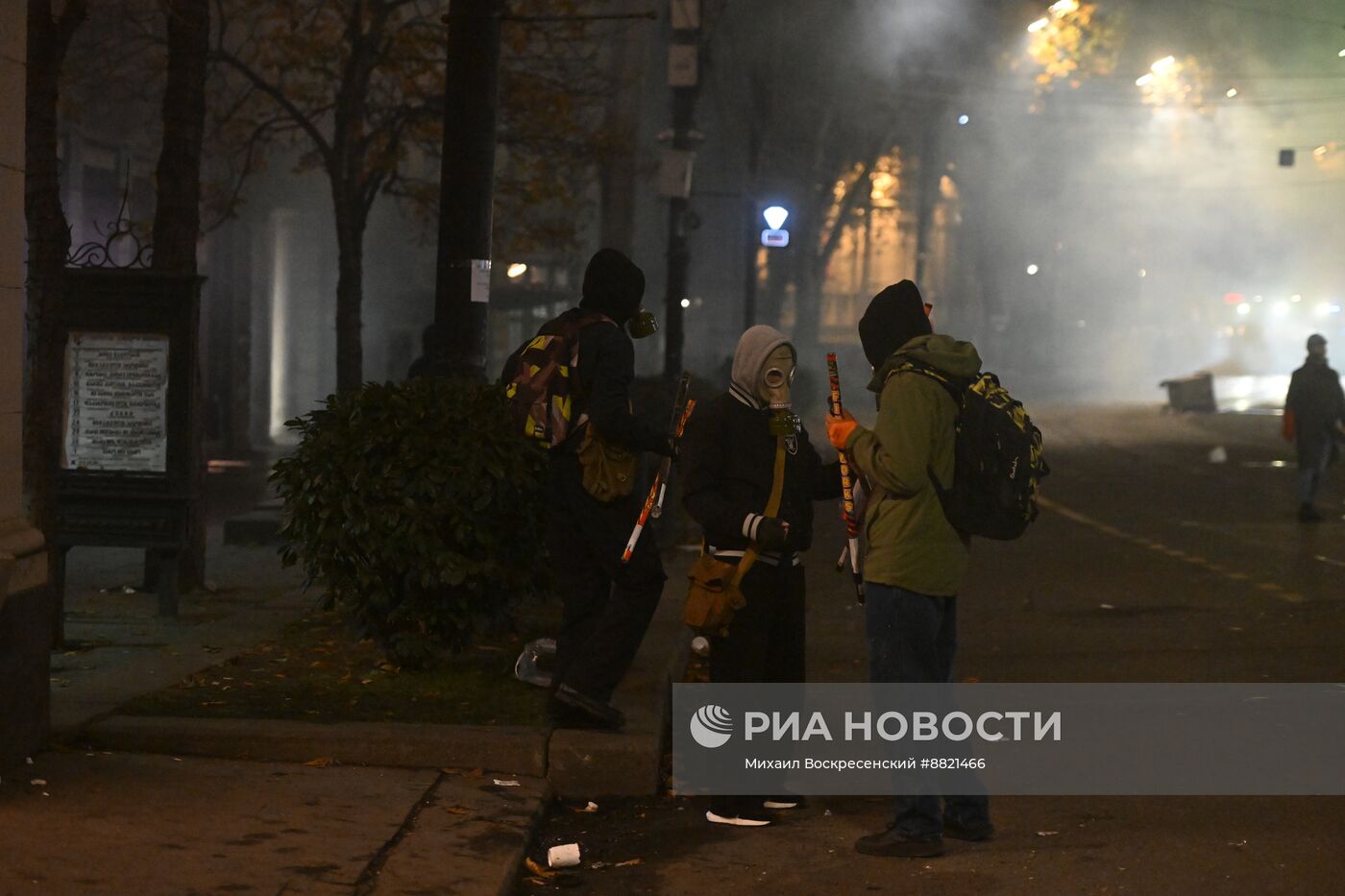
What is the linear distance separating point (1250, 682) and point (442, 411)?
169 inches

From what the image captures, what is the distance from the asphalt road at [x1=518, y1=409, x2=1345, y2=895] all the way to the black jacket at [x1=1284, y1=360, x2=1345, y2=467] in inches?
29.8

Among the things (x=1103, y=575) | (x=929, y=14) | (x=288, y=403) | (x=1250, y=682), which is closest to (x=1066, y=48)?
(x=929, y=14)

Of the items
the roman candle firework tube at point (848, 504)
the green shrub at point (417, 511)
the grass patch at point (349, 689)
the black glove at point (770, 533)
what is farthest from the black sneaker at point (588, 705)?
the roman candle firework tube at point (848, 504)

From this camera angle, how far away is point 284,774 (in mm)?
5719

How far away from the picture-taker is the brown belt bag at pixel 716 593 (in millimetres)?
5555

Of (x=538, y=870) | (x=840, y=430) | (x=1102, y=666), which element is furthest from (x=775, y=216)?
(x=538, y=870)

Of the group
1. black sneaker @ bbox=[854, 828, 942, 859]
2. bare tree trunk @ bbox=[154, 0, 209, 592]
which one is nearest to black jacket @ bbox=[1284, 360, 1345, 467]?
bare tree trunk @ bbox=[154, 0, 209, 592]

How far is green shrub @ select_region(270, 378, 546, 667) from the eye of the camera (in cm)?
682

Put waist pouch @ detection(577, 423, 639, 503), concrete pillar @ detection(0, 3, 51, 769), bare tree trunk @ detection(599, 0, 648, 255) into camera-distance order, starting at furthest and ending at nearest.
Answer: bare tree trunk @ detection(599, 0, 648, 255), waist pouch @ detection(577, 423, 639, 503), concrete pillar @ detection(0, 3, 51, 769)

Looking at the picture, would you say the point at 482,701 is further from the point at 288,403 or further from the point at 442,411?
the point at 288,403

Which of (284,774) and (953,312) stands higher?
(953,312)

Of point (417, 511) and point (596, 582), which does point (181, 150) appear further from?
point (596, 582)

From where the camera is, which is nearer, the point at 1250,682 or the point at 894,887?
the point at 894,887

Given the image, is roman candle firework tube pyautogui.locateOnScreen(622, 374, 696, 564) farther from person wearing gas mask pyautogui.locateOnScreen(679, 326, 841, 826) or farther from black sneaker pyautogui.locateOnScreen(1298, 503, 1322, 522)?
black sneaker pyautogui.locateOnScreen(1298, 503, 1322, 522)
